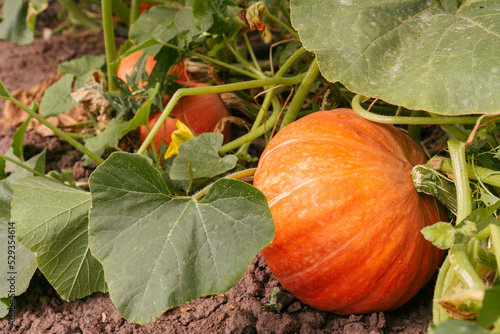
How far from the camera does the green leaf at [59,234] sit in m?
1.21

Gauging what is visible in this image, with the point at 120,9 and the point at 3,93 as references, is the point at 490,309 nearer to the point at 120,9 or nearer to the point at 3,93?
the point at 3,93

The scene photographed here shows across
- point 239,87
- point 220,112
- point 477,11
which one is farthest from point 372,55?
point 220,112

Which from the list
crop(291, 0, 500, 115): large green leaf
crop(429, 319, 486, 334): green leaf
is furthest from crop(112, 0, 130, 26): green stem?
crop(429, 319, 486, 334): green leaf

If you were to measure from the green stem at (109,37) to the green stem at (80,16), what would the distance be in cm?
117

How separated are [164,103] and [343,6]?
0.77m

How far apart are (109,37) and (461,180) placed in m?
1.22

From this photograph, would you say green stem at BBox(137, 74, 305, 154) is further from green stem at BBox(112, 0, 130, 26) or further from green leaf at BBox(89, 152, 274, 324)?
green stem at BBox(112, 0, 130, 26)

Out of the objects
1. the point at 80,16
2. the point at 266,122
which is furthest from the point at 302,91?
the point at 80,16

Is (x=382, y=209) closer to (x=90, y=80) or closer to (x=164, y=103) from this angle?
(x=164, y=103)

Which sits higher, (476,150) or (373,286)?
(476,150)

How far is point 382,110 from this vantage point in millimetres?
1664

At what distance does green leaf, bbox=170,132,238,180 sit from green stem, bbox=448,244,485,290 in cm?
62

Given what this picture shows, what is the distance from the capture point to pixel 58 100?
5.97 ft

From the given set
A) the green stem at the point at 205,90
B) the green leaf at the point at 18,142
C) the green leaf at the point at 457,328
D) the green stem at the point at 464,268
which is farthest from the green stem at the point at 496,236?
the green leaf at the point at 18,142
